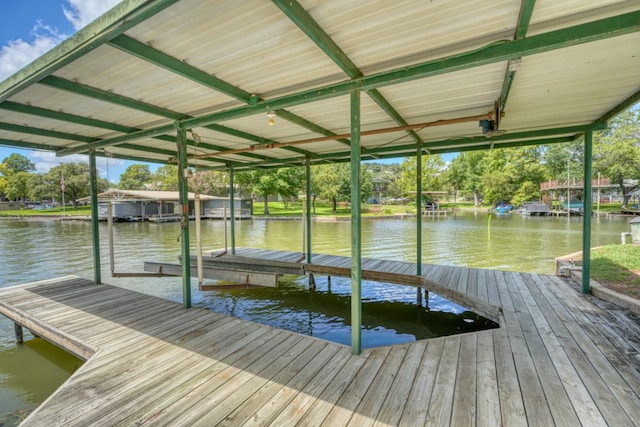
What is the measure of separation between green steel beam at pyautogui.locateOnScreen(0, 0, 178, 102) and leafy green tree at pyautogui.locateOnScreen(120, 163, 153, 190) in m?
60.4

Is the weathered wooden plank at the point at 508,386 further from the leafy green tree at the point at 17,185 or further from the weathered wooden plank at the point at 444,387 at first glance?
the leafy green tree at the point at 17,185

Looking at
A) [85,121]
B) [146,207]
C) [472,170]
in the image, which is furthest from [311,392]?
[472,170]

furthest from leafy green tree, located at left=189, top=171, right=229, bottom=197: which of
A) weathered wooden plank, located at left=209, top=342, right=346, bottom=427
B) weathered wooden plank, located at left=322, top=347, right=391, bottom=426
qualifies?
weathered wooden plank, located at left=322, top=347, right=391, bottom=426

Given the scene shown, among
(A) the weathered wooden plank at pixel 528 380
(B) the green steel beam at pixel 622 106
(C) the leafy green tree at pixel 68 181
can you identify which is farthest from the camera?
(C) the leafy green tree at pixel 68 181

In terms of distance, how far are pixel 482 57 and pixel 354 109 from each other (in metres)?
1.08

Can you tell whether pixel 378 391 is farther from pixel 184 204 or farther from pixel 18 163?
pixel 18 163

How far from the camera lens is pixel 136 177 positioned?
56219mm

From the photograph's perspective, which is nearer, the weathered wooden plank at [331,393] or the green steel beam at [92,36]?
the green steel beam at [92,36]

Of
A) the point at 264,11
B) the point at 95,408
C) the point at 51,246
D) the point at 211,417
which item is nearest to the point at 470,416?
the point at 211,417

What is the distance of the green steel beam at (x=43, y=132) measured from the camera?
402cm

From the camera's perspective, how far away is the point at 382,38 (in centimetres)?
→ 204

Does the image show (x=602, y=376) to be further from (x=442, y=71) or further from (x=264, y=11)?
(x=264, y=11)

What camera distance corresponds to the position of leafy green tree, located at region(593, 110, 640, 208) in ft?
89.8

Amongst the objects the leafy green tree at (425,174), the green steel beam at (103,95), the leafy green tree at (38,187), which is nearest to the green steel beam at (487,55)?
the green steel beam at (103,95)
